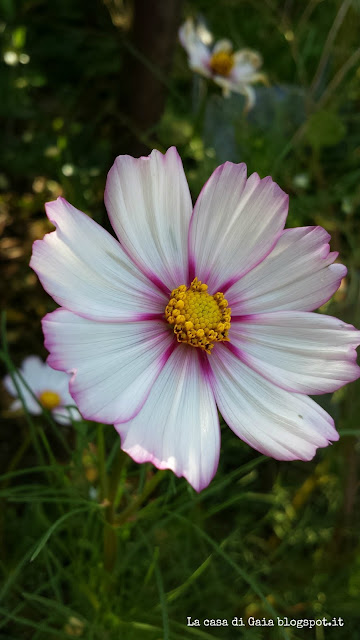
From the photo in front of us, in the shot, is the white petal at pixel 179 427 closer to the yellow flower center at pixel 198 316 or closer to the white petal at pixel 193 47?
the yellow flower center at pixel 198 316

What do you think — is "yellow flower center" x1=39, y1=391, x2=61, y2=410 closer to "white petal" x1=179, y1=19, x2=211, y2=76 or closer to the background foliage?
the background foliage

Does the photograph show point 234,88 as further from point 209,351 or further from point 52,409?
point 209,351

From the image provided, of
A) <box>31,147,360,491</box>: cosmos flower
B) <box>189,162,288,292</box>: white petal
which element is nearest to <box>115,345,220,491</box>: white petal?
<box>31,147,360,491</box>: cosmos flower

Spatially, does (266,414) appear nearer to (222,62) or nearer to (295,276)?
(295,276)

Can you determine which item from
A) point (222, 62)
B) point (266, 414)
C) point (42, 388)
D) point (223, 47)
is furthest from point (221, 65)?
point (266, 414)

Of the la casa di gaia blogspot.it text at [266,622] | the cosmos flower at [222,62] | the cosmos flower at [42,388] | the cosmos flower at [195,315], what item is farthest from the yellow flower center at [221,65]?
the la casa di gaia blogspot.it text at [266,622]
